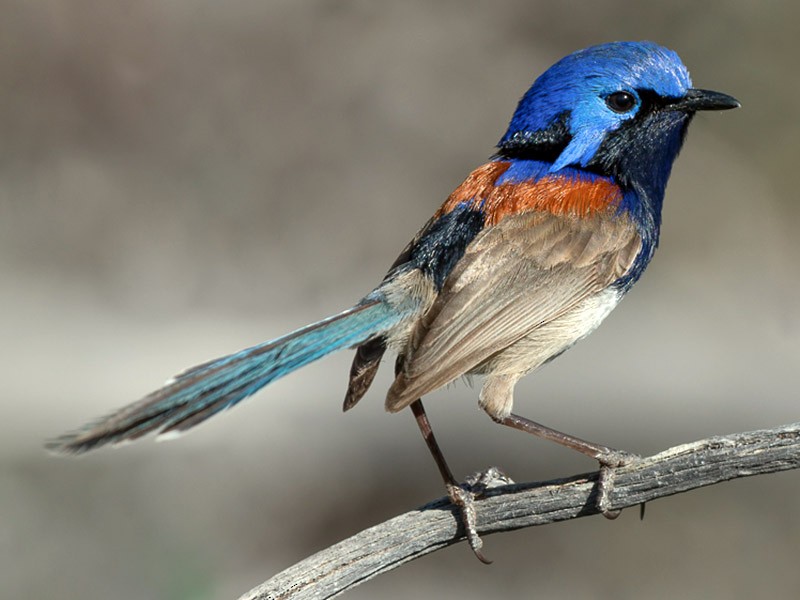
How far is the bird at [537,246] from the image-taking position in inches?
160

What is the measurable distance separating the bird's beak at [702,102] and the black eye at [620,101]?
5.7 inches

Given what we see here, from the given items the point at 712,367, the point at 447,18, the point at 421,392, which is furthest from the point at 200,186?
the point at 421,392

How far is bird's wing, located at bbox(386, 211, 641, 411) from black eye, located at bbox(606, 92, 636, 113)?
1.14ft

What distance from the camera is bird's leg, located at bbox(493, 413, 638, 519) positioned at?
3.79 m

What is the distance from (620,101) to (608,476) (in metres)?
1.28

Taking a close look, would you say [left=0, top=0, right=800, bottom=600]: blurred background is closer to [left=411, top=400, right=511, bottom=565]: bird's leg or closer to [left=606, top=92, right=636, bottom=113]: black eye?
[left=411, top=400, right=511, bottom=565]: bird's leg

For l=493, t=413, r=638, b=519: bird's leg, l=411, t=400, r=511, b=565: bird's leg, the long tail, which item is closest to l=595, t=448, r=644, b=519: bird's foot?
l=493, t=413, r=638, b=519: bird's leg

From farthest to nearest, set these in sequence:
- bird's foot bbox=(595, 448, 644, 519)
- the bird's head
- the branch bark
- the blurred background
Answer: the blurred background
the bird's head
bird's foot bbox=(595, 448, 644, 519)
the branch bark

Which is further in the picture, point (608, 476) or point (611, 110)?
point (611, 110)

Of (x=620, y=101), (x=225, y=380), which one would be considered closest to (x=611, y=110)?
(x=620, y=101)

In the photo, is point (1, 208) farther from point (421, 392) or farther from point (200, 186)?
point (421, 392)

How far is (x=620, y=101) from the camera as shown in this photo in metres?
4.32

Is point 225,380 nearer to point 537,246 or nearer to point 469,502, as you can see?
point 469,502

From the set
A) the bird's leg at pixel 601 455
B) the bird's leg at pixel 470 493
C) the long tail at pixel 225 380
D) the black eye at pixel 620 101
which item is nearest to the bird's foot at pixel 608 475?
the bird's leg at pixel 601 455
